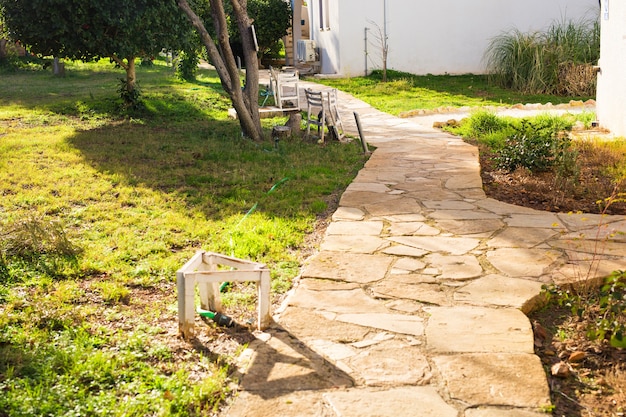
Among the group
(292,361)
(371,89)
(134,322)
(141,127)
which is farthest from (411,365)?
(371,89)

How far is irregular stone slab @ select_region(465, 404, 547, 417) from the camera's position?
2.68m

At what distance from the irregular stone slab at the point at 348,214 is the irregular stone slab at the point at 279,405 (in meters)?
2.77

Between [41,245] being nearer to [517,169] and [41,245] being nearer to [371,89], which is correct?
[517,169]

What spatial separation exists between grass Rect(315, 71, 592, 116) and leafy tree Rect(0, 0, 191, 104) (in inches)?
186

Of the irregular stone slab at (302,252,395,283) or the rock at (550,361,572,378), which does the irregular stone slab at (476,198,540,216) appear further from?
the rock at (550,361,572,378)

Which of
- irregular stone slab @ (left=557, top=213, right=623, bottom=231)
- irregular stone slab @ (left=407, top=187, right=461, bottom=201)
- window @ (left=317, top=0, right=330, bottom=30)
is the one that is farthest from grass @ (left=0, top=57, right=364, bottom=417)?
window @ (left=317, top=0, right=330, bottom=30)

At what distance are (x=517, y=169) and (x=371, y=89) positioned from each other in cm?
981

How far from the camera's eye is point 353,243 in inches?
192

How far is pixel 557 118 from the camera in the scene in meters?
10.2

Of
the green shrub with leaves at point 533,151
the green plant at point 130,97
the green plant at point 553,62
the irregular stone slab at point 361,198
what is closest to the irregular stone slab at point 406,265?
the irregular stone slab at point 361,198

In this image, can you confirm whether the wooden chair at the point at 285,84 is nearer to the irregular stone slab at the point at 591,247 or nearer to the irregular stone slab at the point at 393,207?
the irregular stone slab at the point at 393,207

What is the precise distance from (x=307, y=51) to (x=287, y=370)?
1879 centimetres

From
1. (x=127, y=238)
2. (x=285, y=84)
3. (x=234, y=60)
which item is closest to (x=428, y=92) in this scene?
(x=285, y=84)

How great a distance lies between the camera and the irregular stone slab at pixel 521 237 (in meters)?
4.77
